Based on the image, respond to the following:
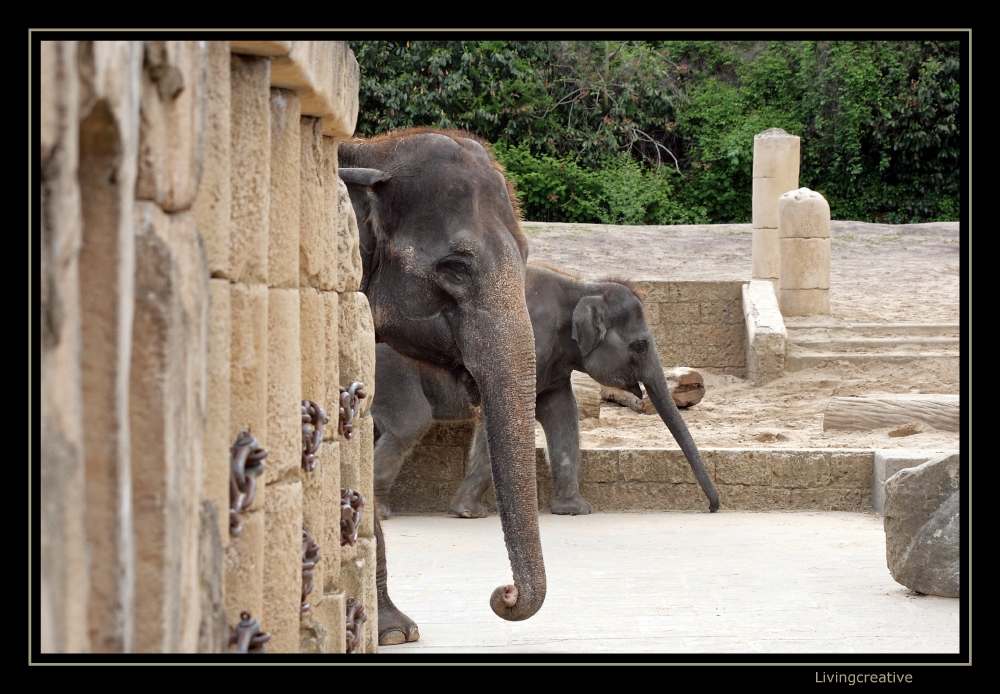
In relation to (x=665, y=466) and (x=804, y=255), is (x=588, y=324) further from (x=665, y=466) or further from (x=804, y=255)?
(x=804, y=255)

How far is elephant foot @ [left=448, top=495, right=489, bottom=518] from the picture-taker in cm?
817

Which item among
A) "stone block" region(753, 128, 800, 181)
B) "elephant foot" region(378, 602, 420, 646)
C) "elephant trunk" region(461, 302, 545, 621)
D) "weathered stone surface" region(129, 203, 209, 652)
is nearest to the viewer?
"weathered stone surface" region(129, 203, 209, 652)

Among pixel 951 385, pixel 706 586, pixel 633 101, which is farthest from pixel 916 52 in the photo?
pixel 706 586

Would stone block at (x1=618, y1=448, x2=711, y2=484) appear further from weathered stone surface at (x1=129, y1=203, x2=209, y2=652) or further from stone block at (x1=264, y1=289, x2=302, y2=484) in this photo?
weathered stone surface at (x1=129, y1=203, x2=209, y2=652)

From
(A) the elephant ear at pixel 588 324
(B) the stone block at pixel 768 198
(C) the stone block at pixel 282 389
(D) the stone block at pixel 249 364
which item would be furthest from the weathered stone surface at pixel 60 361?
(B) the stone block at pixel 768 198

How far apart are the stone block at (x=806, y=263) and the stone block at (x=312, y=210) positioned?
42.6 feet

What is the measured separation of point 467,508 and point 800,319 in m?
8.45

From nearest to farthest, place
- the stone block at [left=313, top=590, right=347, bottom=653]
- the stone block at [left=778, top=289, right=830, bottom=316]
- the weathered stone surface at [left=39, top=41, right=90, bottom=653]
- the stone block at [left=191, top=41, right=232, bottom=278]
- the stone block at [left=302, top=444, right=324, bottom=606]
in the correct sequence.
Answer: the weathered stone surface at [left=39, top=41, right=90, bottom=653]
the stone block at [left=191, top=41, right=232, bottom=278]
the stone block at [left=302, top=444, right=324, bottom=606]
the stone block at [left=313, top=590, right=347, bottom=653]
the stone block at [left=778, top=289, right=830, bottom=316]

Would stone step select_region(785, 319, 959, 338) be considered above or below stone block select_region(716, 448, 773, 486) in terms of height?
above

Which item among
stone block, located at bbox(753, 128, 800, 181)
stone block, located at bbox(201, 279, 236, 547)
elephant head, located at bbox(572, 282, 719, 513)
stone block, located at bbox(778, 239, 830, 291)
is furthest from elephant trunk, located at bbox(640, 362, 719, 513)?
stone block, located at bbox(753, 128, 800, 181)

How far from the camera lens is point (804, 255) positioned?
15.6 metres

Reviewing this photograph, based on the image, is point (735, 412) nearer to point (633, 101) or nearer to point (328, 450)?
point (328, 450)

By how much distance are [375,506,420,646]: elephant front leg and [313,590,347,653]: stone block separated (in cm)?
127

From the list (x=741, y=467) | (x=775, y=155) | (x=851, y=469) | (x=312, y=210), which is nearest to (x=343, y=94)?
(x=312, y=210)
